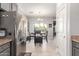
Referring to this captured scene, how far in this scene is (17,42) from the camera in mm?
2715

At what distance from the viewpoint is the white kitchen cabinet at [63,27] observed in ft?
9.00

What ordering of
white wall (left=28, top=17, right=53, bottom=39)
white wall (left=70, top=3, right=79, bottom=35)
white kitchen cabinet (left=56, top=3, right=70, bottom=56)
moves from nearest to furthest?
white wall (left=70, top=3, right=79, bottom=35) < white kitchen cabinet (left=56, top=3, right=70, bottom=56) < white wall (left=28, top=17, right=53, bottom=39)

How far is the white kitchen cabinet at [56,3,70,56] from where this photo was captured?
2.74 metres

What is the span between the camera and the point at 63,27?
2943 millimetres

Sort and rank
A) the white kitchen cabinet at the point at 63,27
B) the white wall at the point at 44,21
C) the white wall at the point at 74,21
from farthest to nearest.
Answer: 1. the white wall at the point at 44,21
2. the white kitchen cabinet at the point at 63,27
3. the white wall at the point at 74,21

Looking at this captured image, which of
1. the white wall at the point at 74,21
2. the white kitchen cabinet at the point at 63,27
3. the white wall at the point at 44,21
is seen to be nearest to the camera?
the white wall at the point at 74,21

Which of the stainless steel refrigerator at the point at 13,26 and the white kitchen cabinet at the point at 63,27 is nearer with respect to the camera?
the stainless steel refrigerator at the point at 13,26

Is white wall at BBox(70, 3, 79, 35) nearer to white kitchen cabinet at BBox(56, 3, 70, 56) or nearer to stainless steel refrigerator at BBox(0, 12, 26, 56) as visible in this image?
white kitchen cabinet at BBox(56, 3, 70, 56)

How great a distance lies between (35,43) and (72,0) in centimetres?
278

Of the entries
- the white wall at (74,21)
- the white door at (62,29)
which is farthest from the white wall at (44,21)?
the white wall at (74,21)

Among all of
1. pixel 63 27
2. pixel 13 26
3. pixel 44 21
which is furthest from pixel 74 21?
pixel 13 26

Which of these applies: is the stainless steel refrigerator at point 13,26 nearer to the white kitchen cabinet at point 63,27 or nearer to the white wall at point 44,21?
the white wall at point 44,21

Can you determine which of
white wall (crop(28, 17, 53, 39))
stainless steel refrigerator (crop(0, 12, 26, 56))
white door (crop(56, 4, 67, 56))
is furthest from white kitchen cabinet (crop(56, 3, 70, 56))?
stainless steel refrigerator (crop(0, 12, 26, 56))

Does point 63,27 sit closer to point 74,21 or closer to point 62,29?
point 62,29
